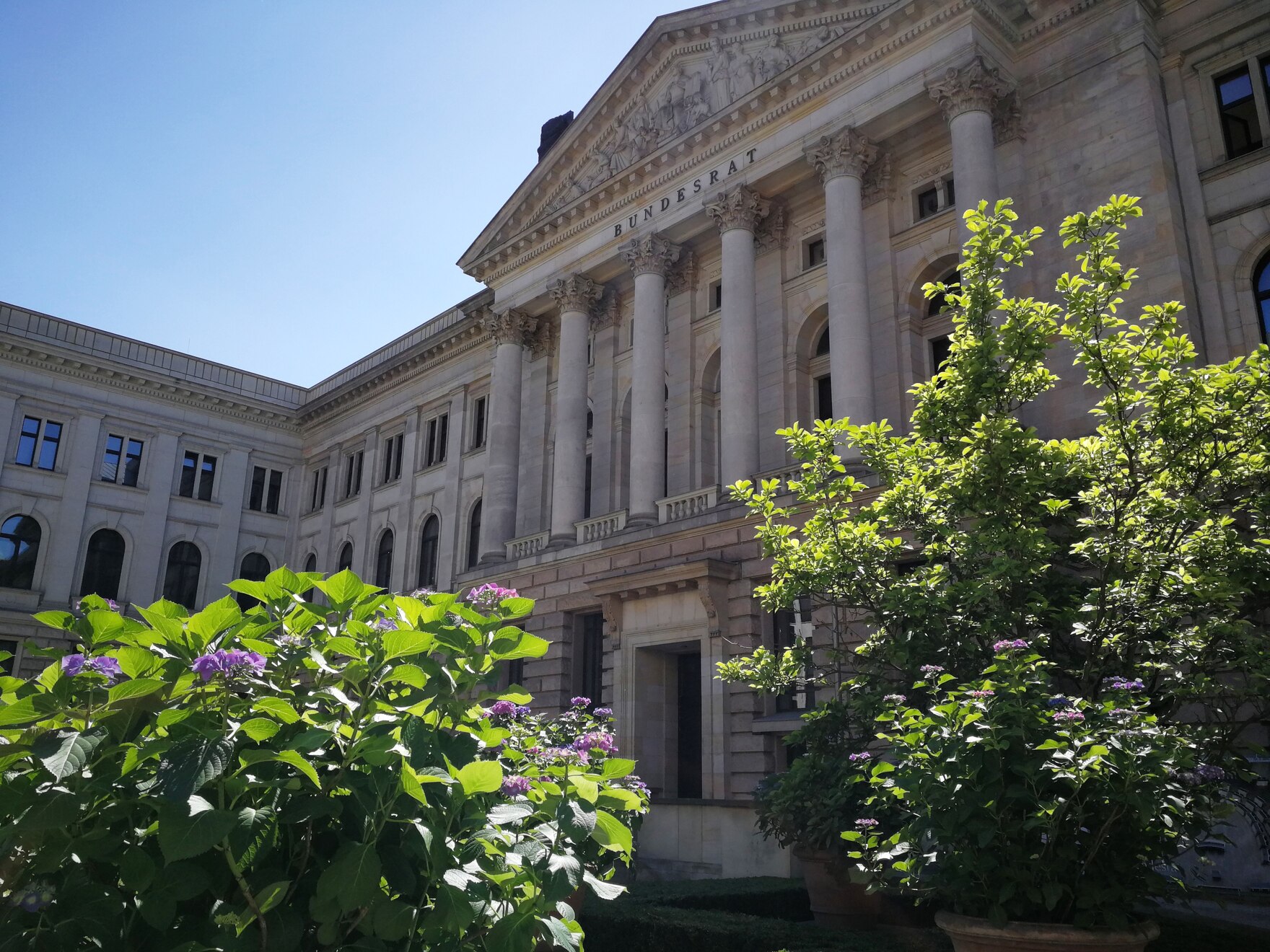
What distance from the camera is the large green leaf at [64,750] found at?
350cm

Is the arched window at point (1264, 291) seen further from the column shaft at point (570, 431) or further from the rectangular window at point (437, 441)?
the rectangular window at point (437, 441)

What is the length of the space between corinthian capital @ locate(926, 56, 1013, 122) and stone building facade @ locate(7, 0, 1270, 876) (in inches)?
2.5

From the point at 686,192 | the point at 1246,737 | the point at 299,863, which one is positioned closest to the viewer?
the point at 299,863

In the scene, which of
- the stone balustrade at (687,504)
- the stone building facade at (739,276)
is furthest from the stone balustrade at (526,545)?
the stone balustrade at (687,504)

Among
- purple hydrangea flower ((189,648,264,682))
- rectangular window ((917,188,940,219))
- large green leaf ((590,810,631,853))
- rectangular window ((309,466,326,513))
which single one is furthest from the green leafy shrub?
rectangular window ((309,466,326,513))

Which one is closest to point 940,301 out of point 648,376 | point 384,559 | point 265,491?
point 648,376

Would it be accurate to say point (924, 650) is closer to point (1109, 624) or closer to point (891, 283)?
point (1109, 624)

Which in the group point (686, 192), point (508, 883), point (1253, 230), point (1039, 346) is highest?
point (686, 192)

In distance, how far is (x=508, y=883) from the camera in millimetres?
4250

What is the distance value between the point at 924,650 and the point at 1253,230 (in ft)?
48.0

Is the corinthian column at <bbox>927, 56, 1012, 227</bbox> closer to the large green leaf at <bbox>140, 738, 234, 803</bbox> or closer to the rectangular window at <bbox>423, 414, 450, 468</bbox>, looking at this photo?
the large green leaf at <bbox>140, 738, 234, 803</bbox>

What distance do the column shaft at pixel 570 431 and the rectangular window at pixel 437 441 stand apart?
11846 mm

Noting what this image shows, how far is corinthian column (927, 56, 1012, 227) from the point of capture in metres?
22.6

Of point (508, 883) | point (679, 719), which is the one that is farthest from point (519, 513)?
point (508, 883)
